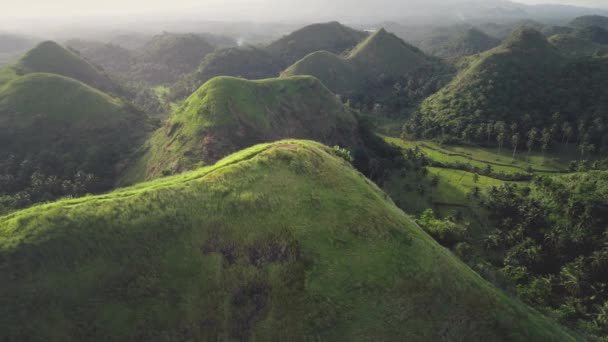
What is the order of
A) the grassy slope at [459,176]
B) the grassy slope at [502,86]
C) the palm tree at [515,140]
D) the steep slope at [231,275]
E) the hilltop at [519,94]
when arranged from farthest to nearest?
1. the grassy slope at [502,86]
2. the hilltop at [519,94]
3. the palm tree at [515,140]
4. the grassy slope at [459,176]
5. the steep slope at [231,275]

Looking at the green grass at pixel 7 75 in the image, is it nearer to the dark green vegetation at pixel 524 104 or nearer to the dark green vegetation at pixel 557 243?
the dark green vegetation at pixel 524 104

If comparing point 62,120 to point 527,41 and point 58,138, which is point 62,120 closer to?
point 58,138

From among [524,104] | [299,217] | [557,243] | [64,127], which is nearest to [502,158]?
[524,104]

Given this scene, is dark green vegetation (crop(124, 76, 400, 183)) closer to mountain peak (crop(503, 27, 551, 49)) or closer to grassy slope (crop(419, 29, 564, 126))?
grassy slope (crop(419, 29, 564, 126))

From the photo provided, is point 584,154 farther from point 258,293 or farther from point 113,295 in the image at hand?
point 113,295

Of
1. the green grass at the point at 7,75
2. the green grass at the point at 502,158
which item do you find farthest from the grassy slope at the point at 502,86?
the green grass at the point at 7,75

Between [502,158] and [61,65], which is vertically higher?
[61,65]
